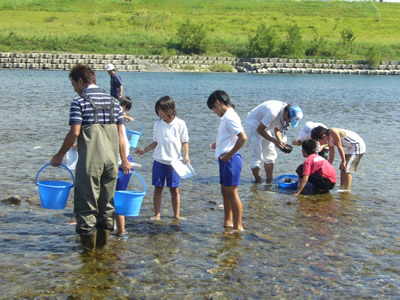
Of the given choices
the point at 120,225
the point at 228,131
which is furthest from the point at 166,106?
the point at 120,225

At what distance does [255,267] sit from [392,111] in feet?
62.9

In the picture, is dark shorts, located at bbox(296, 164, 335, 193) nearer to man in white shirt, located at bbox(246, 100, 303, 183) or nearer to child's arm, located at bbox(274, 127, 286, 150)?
child's arm, located at bbox(274, 127, 286, 150)

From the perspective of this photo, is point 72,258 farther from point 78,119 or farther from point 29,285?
point 78,119

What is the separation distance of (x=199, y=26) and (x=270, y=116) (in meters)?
59.1

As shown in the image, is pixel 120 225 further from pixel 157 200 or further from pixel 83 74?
pixel 83 74

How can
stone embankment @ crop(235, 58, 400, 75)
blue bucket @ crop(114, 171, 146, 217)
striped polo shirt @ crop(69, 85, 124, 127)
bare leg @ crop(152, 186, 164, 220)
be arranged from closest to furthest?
striped polo shirt @ crop(69, 85, 124, 127) → blue bucket @ crop(114, 171, 146, 217) → bare leg @ crop(152, 186, 164, 220) → stone embankment @ crop(235, 58, 400, 75)

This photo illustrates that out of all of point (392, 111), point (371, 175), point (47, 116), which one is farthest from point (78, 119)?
point (392, 111)

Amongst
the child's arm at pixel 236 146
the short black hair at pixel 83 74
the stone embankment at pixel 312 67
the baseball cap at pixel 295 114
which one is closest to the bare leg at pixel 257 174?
the baseball cap at pixel 295 114

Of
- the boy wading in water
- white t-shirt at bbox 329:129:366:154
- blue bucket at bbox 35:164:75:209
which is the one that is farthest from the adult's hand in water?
white t-shirt at bbox 329:129:366:154

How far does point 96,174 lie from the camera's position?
559cm

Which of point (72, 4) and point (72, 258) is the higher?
point (72, 4)

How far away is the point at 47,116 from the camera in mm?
18250

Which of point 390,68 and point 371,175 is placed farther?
point 390,68

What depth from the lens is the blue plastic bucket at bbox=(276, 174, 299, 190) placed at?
9508 mm
